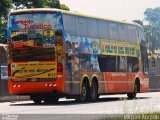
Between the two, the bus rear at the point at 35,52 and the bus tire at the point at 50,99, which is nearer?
the bus rear at the point at 35,52

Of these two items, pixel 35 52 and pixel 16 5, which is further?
pixel 16 5

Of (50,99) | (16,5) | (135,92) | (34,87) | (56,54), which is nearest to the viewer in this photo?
(56,54)

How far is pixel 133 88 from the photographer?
34.6 meters

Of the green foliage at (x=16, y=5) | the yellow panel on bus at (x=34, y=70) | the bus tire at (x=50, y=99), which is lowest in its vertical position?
the bus tire at (x=50, y=99)

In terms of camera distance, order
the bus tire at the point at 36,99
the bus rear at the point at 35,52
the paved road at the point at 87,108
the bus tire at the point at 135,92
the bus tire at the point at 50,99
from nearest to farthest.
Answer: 1. the paved road at the point at 87,108
2. the bus rear at the point at 35,52
3. the bus tire at the point at 36,99
4. the bus tire at the point at 50,99
5. the bus tire at the point at 135,92

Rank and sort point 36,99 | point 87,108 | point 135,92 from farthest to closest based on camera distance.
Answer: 1. point 135,92
2. point 36,99
3. point 87,108

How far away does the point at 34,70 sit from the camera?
2695 centimetres

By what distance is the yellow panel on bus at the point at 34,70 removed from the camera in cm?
2675

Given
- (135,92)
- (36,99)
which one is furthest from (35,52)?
(135,92)

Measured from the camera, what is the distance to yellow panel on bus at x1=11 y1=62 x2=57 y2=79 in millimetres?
26750

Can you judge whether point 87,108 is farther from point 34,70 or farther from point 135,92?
point 135,92

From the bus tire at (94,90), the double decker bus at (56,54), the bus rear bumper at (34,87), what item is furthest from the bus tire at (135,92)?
the bus rear bumper at (34,87)

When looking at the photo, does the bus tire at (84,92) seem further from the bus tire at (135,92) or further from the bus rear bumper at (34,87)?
the bus tire at (135,92)

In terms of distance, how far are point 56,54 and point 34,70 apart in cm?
117
